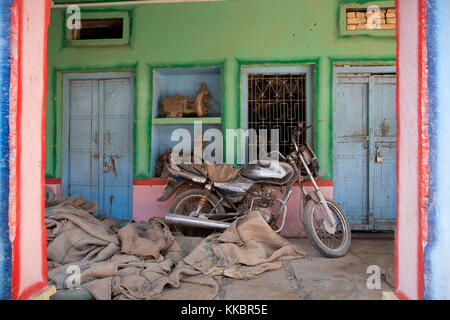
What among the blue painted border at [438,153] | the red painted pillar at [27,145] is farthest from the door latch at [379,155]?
the red painted pillar at [27,145]

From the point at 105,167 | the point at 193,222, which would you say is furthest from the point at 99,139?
the point at 193,222

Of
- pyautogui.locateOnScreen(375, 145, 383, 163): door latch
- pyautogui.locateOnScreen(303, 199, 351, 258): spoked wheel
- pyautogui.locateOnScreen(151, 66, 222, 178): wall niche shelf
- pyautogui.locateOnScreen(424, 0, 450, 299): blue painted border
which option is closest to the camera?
pyautogui.locateOnScreen(424, 0, 450, 299): blue painted border

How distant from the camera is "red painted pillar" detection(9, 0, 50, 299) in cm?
198

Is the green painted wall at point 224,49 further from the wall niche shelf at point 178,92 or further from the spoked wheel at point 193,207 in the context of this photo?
the spoked wheel at point 193,207

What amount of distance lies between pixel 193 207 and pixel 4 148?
2.64m

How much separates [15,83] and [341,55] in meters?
3.99

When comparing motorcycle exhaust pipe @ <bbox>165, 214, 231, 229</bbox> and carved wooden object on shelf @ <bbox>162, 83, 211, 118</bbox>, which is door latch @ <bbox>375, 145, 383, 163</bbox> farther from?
carved wooden object on shelf @ <bbox>162, 83, 211, 118</bbox>

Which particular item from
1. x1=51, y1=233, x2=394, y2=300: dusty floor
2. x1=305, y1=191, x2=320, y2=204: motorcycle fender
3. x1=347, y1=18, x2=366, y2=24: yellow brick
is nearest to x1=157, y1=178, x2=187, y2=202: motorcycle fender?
x1=51, y1=233, x2=394, y2=300: dusty floor

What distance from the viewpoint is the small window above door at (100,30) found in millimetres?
4965

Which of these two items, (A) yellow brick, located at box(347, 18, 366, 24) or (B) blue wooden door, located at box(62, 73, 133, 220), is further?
(B) blue wooden door, located at box(62, 73, 133, 220)

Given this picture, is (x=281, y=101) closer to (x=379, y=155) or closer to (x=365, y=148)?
(x=365, y=148)

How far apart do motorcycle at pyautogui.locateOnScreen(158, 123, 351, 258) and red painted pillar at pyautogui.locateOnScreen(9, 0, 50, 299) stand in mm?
1896

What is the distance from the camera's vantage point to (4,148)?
1.93 metres
